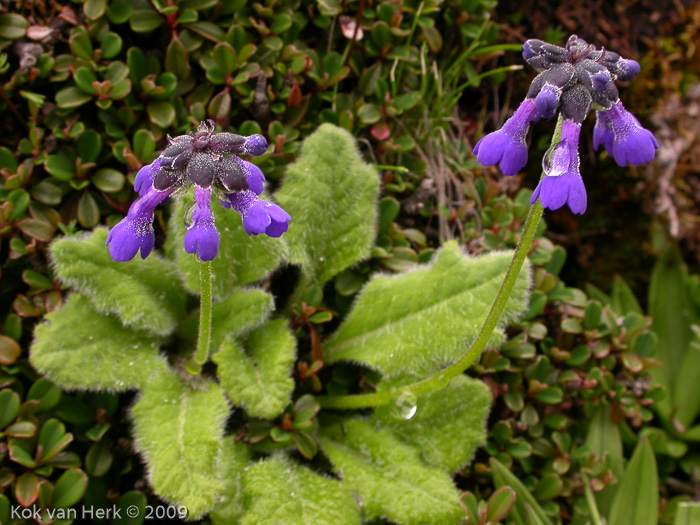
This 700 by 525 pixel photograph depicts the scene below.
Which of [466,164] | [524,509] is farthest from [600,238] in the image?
[524,509]

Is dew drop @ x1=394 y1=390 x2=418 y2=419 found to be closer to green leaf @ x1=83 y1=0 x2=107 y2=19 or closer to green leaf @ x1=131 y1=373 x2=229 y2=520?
green leaf @ x1=131 y1=373 x2=229 y2=520

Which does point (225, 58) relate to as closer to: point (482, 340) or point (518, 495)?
point (482, 340)

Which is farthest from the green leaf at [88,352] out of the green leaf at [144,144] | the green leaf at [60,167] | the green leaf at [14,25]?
the green leaf at [14,25]

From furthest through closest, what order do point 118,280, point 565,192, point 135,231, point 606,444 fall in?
1. point 606,444
2. point 118,280
3. point 135,231
4. point 565,192

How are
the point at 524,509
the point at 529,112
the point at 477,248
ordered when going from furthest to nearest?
the point at 477,248, the point at 524,509, the point at 529,112

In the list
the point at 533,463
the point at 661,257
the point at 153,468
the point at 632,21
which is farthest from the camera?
the point at 632,21

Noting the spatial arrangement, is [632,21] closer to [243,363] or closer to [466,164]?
[466,164]

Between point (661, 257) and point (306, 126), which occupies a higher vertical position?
point (306, 126)

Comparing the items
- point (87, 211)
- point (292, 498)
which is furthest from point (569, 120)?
point (87, 211)
